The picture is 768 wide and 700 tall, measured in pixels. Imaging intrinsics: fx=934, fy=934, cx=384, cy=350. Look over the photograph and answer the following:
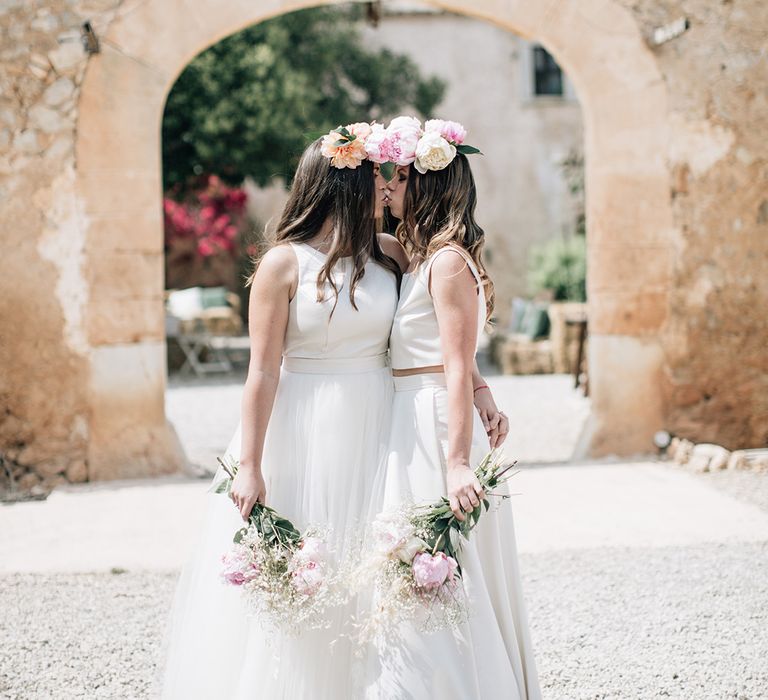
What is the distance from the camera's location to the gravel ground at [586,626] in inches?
114

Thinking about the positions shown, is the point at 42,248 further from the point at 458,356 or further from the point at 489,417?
the point at 458,356

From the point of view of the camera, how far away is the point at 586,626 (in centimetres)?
333

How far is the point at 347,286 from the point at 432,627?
86cm

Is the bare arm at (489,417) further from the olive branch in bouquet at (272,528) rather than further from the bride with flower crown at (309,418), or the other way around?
the olive branch in bouquet at (272,528)

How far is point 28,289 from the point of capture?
5.62 meters

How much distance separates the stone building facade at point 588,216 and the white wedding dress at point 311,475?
352cm

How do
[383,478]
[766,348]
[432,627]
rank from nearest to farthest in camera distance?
[432,627], [383,478], [766,348]

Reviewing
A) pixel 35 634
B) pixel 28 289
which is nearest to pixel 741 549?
pixel 35 634

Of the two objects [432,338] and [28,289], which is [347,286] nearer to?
[432,338]

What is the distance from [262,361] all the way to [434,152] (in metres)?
0.68

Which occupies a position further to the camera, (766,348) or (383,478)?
(766,348)

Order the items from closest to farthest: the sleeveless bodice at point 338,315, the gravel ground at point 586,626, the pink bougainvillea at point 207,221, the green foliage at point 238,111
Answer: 1. the sleeveless bodice at point 338,315
2. the gravel ground at point 586,626
3. the green foliage at point 238,111
4. the pink bougainvillea at point 207,221

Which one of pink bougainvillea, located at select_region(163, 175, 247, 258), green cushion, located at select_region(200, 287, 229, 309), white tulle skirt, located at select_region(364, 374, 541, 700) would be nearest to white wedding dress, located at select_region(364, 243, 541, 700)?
white tulle skirt, located at select_region(364, 374, 541, 700)

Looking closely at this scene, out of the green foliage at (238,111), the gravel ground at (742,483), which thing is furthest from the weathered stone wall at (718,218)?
the green foliage at (238,111)
